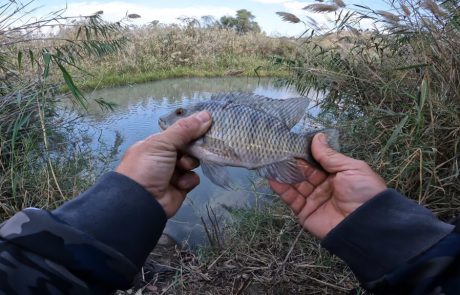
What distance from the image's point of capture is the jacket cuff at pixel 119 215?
51.5 inches

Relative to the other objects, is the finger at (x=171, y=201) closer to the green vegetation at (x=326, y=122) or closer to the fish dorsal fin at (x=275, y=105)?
the fish dorsal fin at (x=275, y=105)

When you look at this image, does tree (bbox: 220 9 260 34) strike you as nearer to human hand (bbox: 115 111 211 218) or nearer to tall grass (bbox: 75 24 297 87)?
tall grass (bbox: 75 24 297 87)

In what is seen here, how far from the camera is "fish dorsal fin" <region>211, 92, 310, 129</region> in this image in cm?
185

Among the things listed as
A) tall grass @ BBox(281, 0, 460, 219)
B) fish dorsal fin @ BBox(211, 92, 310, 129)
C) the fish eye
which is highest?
fish dorsal fin @ BBox(211, 92, 310, 129)

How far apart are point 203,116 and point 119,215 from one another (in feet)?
1.89

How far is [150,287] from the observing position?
9.51ft

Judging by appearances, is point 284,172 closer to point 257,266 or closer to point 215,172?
point 215,172

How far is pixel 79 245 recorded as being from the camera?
1.20 metres

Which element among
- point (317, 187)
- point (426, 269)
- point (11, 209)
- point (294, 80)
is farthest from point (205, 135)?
point (294, 80)

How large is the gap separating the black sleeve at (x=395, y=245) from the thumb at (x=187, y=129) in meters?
0.68

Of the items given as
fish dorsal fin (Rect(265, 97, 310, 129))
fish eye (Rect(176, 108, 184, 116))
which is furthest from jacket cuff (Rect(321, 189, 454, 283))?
fish eye (Rect(176, 108, 184, 116))

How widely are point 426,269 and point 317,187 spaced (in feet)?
2.50

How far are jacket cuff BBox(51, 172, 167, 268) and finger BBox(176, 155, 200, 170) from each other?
38cm

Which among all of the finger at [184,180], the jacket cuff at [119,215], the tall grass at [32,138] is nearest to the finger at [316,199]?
the finger at [184,180]
